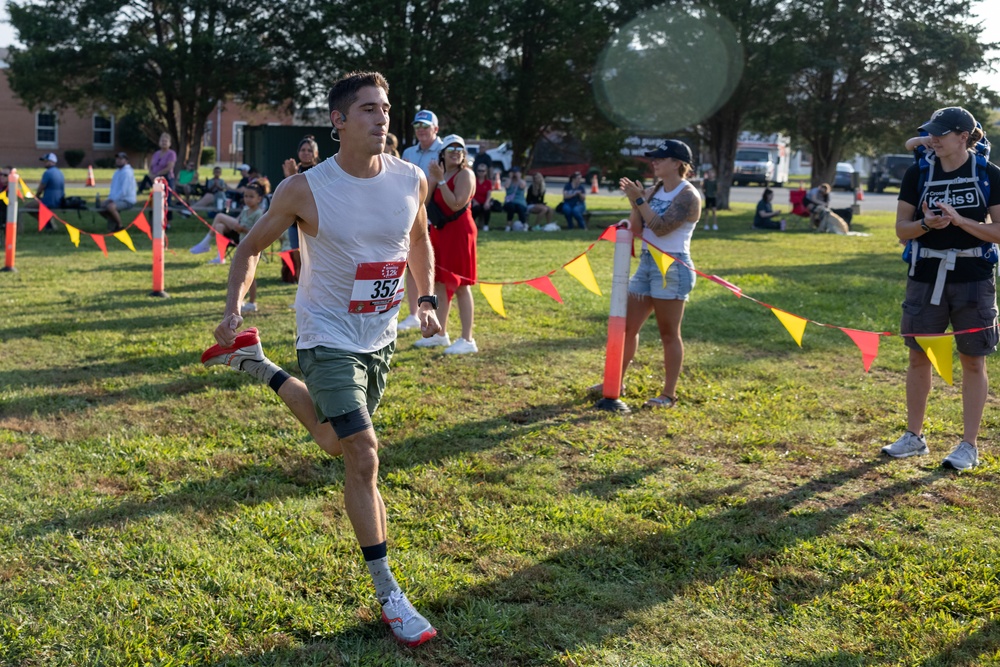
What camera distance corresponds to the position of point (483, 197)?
72.1 ft

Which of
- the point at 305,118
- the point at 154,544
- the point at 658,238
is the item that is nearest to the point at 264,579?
the point at 154,544

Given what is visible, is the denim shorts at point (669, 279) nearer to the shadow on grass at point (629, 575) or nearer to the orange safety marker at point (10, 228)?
the shadow on grass at point (629, 575)

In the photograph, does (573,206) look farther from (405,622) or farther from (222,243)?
A: (405,622)

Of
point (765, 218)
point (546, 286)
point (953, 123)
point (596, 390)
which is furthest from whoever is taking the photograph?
point (765, 218)

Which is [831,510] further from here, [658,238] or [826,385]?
[826,385]

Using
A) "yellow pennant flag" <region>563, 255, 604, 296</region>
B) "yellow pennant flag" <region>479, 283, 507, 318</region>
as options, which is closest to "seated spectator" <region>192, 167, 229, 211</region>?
"yellow pennant flag" <region>479, 283, 507, 318</region>

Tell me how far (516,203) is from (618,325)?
16341 millimetres

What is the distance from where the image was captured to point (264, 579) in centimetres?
406

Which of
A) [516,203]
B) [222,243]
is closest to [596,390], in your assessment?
[222,243]

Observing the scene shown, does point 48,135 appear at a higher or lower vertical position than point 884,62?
lower

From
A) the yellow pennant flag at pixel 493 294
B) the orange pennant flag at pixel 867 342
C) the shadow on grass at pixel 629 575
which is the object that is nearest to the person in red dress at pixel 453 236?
the yellow pennant flag at pixel 493 294

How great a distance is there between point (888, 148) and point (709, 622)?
2942 centimetres

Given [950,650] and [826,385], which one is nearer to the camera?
[950,650]

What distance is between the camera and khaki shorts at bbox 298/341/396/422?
3.67 metres
